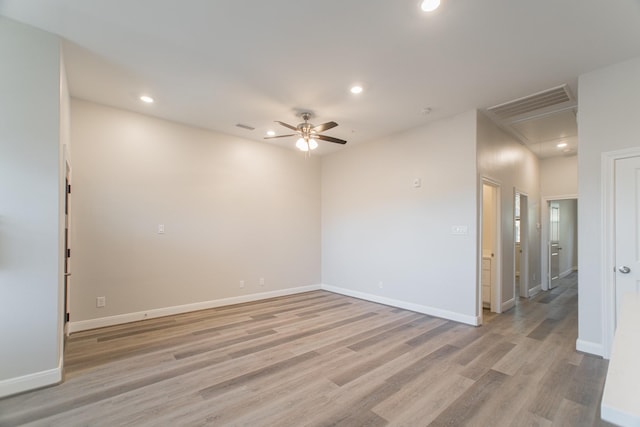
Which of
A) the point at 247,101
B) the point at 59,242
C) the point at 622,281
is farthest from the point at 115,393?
the point at 622,281

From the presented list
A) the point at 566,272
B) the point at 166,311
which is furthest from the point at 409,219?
the point at 566,272

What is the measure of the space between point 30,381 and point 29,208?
1443 mm

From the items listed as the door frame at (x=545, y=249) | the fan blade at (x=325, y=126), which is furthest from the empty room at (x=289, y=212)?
the door frame at (x=545, y=249)

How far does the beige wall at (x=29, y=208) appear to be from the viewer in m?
2.37

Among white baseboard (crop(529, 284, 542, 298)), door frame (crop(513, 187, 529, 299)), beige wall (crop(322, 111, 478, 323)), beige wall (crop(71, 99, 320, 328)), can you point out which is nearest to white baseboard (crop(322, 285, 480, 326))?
beige wall (crop(322, 111, 478, 323))

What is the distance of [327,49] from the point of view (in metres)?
2.76

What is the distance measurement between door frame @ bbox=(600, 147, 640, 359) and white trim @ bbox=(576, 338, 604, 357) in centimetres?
4

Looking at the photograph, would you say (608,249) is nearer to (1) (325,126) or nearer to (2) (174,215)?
(1) (325,126)

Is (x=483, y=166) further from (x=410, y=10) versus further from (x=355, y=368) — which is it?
(x=355, y=368)

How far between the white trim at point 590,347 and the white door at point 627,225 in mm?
494

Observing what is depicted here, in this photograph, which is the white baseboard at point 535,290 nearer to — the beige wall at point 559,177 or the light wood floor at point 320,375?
the light wood floor at point 320,375

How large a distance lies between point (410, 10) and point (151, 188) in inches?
160

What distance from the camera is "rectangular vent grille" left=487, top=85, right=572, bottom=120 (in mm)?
3535

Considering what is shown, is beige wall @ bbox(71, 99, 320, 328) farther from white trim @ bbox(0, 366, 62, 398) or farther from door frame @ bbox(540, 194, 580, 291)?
door frame @ bbox(540, 194, 580, 291)
